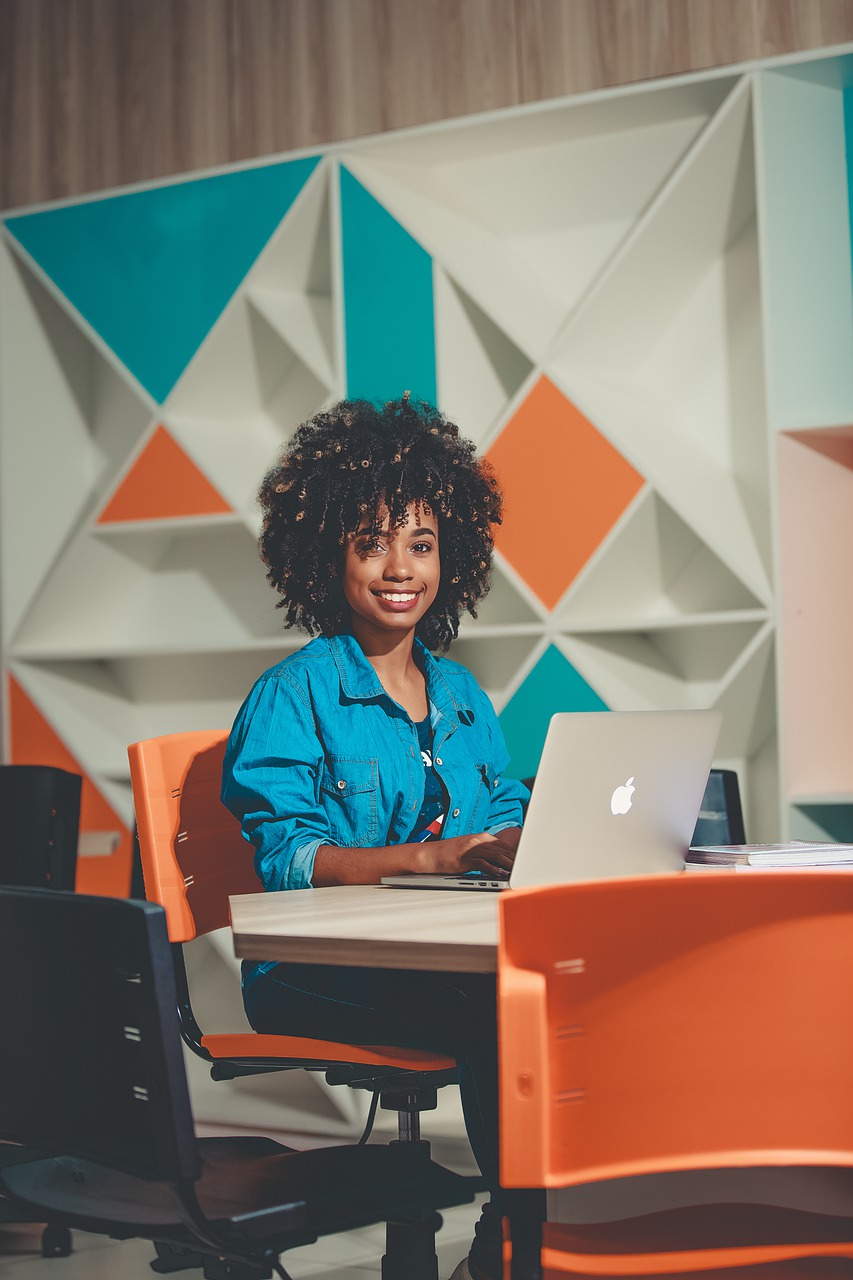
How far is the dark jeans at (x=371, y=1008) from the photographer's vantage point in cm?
150

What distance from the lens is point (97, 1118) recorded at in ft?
3.69

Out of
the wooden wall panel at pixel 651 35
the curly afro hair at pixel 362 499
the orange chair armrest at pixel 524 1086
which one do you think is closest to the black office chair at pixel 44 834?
the curly afro hair at pixel 362 499

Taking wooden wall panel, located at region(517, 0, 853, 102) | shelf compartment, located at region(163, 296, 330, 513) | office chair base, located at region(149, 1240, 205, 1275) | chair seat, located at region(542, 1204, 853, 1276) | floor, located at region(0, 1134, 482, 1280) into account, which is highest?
wooden wall panel, located at region(517, 0, 853, 102)

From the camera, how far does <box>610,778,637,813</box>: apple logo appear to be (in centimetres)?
140

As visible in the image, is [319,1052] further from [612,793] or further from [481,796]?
[612,793]

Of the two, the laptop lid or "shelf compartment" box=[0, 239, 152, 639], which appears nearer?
the laptop lid

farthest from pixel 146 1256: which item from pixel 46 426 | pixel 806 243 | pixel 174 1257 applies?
pixel 806 243

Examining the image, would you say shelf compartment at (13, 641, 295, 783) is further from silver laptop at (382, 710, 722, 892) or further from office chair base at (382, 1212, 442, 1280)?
office chair base at (382, 1212, 442, 1280)

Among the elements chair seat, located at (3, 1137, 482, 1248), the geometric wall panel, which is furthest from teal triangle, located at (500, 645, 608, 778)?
chair seat, located at (3, 1137, 482, 1248)

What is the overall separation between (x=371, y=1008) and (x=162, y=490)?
2097mm

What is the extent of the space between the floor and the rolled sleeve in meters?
0.93

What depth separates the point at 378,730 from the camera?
1873 millimetres

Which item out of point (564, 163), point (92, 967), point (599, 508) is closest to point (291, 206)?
point (564, 163)

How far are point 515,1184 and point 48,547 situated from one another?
9.91 feet
